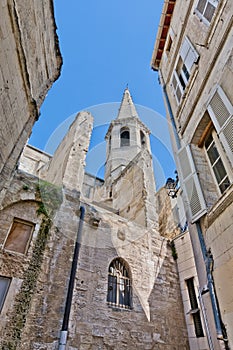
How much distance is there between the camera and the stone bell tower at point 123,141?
781 inches

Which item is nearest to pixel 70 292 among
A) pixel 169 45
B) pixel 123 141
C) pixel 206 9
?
pixel 206 9

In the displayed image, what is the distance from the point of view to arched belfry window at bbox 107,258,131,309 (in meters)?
6.51

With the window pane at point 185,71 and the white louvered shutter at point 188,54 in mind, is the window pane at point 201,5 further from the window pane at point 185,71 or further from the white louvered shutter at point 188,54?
the window pane at point 185,71

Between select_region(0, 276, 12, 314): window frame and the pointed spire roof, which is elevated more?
the pointed spire roof

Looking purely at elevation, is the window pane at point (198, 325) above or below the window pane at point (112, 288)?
below

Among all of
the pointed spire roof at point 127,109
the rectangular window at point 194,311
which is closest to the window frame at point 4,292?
the rectangular window at point 194,311

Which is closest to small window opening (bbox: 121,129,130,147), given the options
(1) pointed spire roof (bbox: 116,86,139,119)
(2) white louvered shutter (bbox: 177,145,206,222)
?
(1) pointed spire roof (bbox: 116,86,139,119)

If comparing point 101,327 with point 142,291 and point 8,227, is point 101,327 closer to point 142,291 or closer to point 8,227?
point 142,291

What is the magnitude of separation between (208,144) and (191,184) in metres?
0.95

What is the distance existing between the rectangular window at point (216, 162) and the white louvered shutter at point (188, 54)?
77.4 inches

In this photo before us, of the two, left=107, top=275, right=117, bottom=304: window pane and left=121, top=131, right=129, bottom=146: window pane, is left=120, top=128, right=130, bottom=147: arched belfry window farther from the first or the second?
left=107, top=275, right=117, bottom=304: window pane

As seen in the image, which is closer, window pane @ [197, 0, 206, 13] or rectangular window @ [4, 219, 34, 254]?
window pane @ [197, 0, 206, 13]

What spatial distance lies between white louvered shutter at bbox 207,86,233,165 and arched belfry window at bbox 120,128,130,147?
17622 mm

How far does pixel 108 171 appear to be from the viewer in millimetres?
19969
